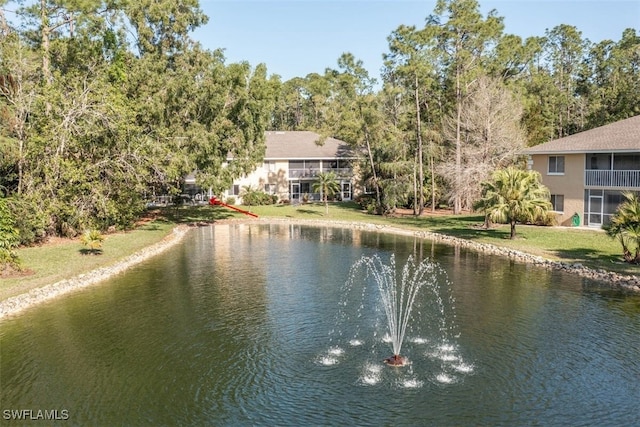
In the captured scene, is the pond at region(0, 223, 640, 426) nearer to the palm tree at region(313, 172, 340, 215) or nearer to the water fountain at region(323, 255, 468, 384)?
the water fountain at region(323, 255, 468, 384)

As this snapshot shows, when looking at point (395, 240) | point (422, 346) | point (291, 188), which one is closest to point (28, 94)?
point (395, 240)

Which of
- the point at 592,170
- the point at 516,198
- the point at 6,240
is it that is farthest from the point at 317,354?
the point at 592,170

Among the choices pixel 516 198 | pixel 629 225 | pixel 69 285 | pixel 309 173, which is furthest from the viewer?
pixel 309 173

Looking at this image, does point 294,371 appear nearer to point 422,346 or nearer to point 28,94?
point 422,346

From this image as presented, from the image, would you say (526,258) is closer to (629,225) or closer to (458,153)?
(629,225)

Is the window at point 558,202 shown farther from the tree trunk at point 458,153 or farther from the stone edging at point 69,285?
the stone edging at point 69,285

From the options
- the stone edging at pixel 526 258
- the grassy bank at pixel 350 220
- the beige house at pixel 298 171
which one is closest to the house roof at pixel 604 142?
the grassy bank at pixel 350 220
